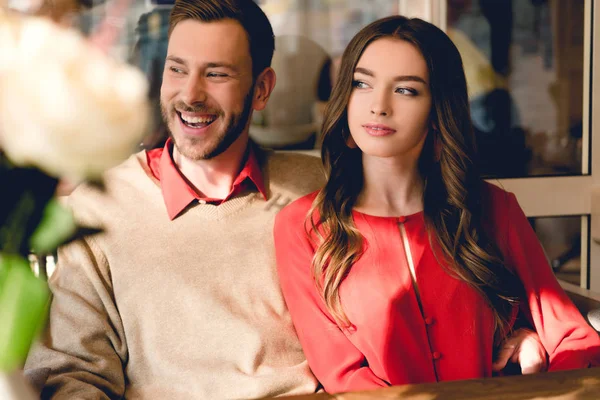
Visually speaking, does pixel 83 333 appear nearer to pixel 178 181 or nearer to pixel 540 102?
pixel 178 181

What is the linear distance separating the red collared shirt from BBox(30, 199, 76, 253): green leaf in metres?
0.83

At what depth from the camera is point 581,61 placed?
93.4 inches

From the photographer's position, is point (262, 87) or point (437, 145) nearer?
point (437, 145)

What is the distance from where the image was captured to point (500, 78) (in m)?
2.32

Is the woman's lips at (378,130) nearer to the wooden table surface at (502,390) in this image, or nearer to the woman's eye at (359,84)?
the woman's eye at (359,84)

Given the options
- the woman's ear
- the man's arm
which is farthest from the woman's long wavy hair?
the man's arm

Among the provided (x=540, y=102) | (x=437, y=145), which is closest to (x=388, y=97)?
(x=437, y=145)

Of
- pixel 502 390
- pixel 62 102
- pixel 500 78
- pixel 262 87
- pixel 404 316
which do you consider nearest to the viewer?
pixel 62 102

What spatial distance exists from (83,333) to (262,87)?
2.44 ft

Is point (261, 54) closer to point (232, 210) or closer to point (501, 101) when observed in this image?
point (232, 210)

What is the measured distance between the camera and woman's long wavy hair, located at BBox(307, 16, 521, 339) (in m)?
→ 1.50

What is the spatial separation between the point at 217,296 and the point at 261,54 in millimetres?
617

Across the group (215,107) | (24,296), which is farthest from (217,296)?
(24,296)

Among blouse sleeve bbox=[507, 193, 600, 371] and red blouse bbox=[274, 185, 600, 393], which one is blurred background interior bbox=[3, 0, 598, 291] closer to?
red blouse bbox=[274, 185, 600, 393]
